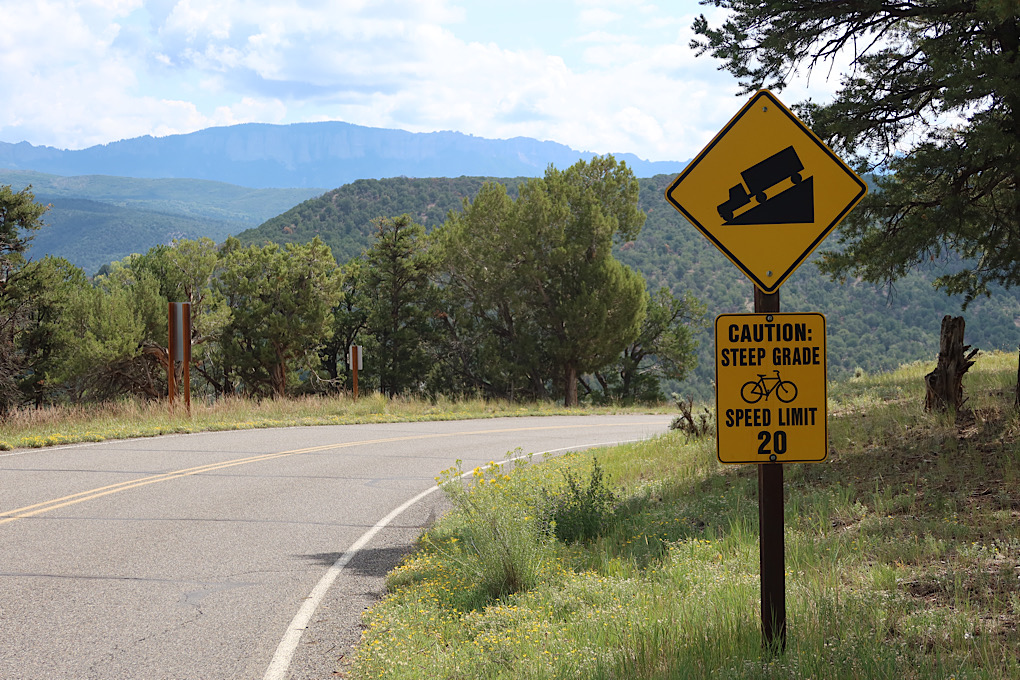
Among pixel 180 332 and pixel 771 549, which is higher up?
pixel 180 332

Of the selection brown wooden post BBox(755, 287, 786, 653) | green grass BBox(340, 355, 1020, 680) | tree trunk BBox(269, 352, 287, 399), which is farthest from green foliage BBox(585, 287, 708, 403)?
brown wooden post BBox(755, 287, 786, 653)

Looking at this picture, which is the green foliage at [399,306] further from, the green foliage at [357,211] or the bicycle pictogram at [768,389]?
the bicycle pictogram at [768,389]

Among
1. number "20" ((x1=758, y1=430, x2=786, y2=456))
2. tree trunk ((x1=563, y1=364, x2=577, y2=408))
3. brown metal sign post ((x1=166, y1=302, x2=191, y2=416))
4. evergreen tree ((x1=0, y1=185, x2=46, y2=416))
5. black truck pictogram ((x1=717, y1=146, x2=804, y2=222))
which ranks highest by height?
evergreen tree ((x1=0, y1=185, x2=46, y2=416))

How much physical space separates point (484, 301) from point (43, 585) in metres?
31.8

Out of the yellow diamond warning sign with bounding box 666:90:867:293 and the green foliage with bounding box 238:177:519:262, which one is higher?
the green foliage with bounding box 238:177:519:262

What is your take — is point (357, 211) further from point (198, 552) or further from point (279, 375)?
point (198, 552)

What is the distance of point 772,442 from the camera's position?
11.9 feet

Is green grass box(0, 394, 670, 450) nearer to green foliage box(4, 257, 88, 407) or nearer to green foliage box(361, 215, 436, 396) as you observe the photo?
green foliage box(4, 257, 88, 407)

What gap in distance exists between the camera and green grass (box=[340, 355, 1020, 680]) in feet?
12.3

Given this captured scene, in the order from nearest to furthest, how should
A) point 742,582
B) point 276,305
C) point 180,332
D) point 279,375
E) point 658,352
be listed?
point 742,582, point 180,332, point 658,352, point 276,305, point 279,375

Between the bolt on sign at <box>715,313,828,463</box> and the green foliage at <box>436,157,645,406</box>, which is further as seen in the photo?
the green foliage at <box>436,157,645,406</box>

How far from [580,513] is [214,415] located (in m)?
14.9

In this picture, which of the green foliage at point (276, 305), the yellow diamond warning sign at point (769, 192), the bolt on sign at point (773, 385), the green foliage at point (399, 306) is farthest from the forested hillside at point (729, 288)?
the bolt on sign at point (773, 385)

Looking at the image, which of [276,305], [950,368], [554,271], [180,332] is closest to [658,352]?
[554,271]
